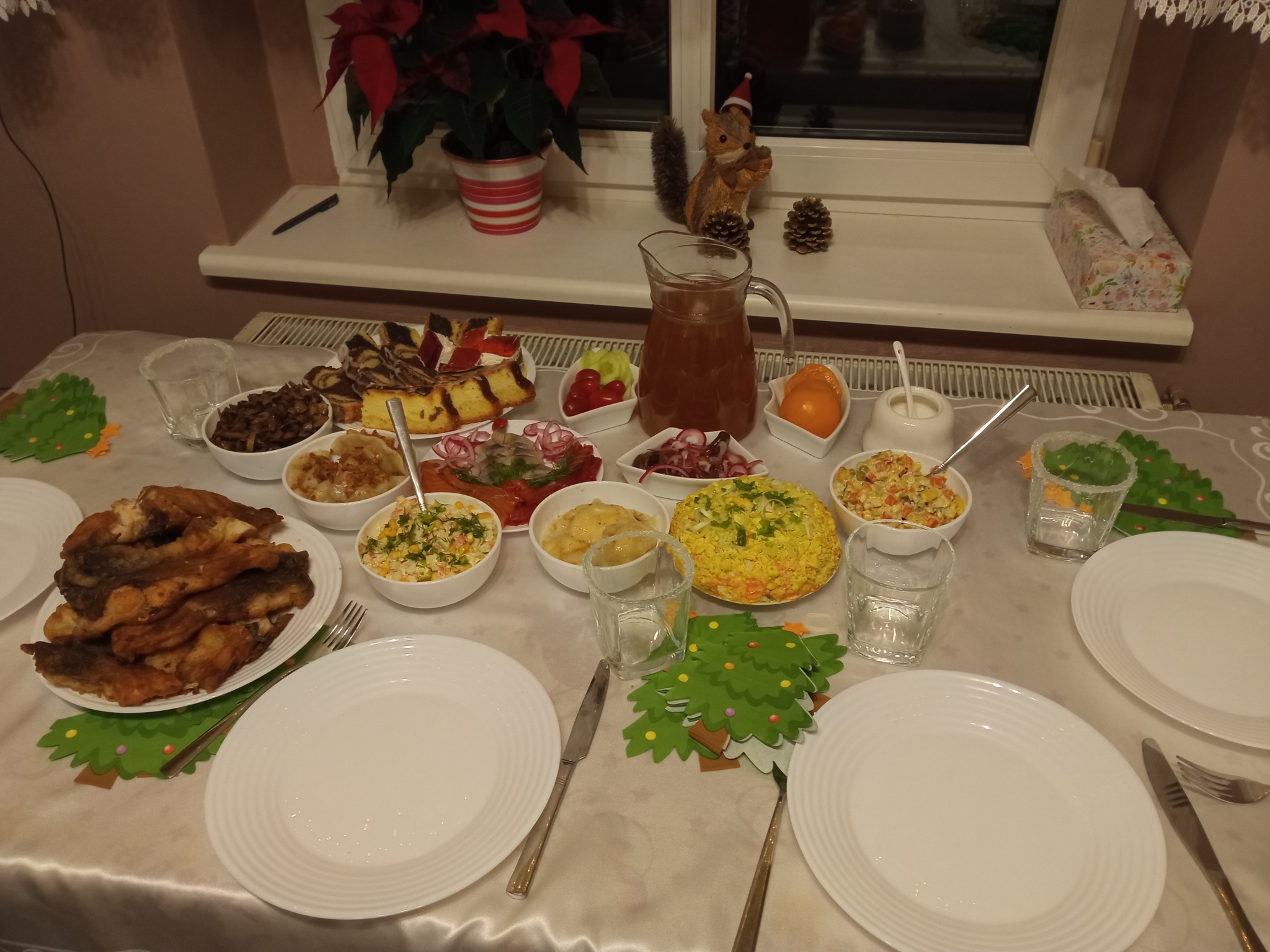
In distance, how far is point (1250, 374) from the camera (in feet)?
5.72

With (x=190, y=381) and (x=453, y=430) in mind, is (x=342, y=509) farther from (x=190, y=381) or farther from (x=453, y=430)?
(x=190, y=381)

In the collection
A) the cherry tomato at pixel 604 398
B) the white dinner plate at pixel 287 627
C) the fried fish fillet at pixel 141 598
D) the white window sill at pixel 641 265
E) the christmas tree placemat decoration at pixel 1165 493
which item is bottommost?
the white window sill at pixel 641 265

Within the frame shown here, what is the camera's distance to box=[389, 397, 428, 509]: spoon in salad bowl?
1.08 meters

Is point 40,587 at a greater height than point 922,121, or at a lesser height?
lesser

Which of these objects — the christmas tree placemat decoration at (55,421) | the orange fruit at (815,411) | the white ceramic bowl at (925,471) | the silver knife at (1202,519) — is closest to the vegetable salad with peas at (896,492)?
the white ceramic bowl at (925,471)

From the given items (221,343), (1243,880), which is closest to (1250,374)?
(1243,880)

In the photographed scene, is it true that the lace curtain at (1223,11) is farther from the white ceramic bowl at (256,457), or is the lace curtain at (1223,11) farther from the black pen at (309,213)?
the black pen at (309,213)

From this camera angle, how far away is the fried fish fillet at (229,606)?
0.89 m

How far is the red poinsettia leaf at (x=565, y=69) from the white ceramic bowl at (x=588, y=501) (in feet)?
2.89

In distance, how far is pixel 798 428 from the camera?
47.7 inches

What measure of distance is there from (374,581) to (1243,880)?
0.87 m

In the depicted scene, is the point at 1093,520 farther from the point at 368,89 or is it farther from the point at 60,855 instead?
the point at 368,89

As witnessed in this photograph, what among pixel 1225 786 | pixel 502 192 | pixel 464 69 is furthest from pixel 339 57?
pixel 1225 786

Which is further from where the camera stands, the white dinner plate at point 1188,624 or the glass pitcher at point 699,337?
the glass pitcher at point 699,337
